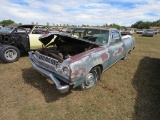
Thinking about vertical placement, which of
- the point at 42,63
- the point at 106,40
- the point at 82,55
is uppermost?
the point at 106,40

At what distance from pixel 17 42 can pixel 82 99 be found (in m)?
4.57

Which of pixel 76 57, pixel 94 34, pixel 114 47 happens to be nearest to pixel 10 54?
pixel 94 34

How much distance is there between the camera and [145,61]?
285 inches

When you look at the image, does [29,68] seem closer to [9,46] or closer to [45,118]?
[9,46]

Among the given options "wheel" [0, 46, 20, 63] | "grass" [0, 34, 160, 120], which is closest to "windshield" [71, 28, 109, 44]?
"grass" [0, 34, 160, 120]

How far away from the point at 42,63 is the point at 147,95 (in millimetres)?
2896

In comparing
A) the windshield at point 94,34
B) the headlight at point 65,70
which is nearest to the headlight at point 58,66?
the headlight at point 65,70

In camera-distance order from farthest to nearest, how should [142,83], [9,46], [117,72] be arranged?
[9,46]
[117,72]
[142,83]

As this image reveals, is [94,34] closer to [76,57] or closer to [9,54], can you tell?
[76,57]

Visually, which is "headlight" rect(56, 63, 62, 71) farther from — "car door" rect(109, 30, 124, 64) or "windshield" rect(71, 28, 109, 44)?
"car door" rect(109, 30, 124, 64)

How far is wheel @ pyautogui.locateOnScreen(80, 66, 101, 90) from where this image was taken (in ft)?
13.2

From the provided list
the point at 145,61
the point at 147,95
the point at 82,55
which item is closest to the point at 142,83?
the point at 147,95

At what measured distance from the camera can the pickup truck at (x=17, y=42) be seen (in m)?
6.36

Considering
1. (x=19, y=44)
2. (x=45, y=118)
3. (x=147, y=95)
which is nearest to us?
(x=45, y=118)
